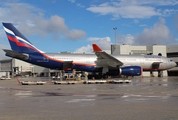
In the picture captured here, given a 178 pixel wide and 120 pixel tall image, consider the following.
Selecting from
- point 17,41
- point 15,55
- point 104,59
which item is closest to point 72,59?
point 104,59

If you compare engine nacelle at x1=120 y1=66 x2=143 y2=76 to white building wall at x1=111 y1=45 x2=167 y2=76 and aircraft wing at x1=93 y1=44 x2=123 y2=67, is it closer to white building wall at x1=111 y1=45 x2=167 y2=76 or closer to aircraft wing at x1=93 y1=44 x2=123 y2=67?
aircraft wing at x1=93 y1=44 x2=123 y2=67

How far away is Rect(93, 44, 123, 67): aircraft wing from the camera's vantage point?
35.2m

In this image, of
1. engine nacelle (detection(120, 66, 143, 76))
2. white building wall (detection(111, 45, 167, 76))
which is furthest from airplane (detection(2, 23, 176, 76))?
white building wall (detection(111, 45, 167, 76))

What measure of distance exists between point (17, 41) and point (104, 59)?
45.5ft

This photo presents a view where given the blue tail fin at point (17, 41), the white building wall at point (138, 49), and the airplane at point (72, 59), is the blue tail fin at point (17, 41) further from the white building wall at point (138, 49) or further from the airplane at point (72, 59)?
the white building wall at point (138, 49)

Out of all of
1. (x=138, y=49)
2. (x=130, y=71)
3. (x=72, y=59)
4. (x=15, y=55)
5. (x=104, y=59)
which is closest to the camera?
(x=15, y=55)

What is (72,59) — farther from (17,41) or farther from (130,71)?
(130,71)

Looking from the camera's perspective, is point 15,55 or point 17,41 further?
point 17,41

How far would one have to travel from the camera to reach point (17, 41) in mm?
34562

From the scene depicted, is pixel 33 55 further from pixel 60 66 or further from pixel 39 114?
pixel 39 114

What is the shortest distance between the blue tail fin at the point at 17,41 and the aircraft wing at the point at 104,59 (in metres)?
9.51

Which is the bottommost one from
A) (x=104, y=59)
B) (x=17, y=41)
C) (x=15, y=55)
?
(x=104, y=59)

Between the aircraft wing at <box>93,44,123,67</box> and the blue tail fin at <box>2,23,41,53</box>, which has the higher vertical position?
the blue tail fin at <box>2,23,41,53</box>

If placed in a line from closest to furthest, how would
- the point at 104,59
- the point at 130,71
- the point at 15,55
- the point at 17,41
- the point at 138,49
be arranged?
1. the point at 15,55
2. the point at 130,71
3. the point at 17,41
4. the point at 104,59
5. the point at 138,49
